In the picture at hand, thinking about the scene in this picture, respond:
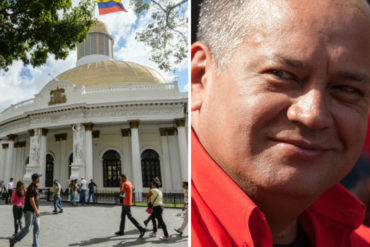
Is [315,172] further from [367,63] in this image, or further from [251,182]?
[367,63]

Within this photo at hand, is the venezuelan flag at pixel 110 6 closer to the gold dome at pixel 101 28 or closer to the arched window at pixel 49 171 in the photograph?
the arched window at pixel 49 171

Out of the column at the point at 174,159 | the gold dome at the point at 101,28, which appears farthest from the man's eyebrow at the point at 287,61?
the gold dome at the point at 101,28

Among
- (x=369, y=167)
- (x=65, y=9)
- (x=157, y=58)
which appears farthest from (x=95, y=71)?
(x=369, y=167)

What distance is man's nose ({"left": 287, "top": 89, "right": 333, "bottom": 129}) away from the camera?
52cm

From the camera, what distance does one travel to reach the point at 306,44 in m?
0.54

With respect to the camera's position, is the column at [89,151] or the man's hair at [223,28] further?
the column at [89,151]

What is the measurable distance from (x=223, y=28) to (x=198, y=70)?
0.34 ft

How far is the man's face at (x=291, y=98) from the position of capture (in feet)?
1.73

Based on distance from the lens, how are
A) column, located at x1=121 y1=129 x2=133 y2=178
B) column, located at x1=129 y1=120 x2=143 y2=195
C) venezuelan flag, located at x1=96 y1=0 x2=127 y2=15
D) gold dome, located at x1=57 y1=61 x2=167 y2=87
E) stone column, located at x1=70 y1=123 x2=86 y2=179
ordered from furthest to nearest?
gold dome, located at x1=57 y1=61 x2=167 y2=87
column, located at x1=121 y1=129 x2=133 y2=178
column, located at x1=129 y1=120 x2=143 y2=195
stone column, located at x1=70 y1=123 x2=86 y2=179
venezuelan flag, located at x1=96 y1=0 x2=127 y2=15

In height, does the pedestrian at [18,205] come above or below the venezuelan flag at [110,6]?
below

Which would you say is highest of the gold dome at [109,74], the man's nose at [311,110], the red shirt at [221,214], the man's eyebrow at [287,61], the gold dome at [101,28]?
the gold dome at [101,28]

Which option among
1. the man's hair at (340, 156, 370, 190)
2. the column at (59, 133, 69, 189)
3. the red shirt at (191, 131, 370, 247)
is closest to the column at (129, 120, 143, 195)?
the column at (59, 133, 69, 189)

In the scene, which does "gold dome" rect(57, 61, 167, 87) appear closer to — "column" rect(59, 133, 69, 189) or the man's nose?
"column" rect(59, 133, 69, 189)

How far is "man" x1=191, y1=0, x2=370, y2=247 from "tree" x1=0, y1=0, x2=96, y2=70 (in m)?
4.18
